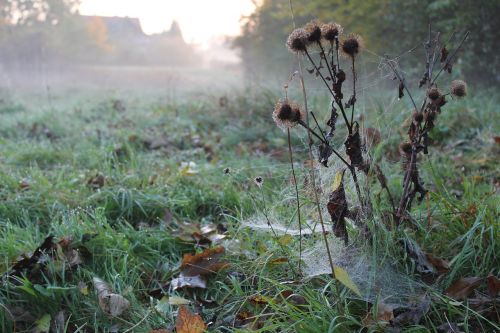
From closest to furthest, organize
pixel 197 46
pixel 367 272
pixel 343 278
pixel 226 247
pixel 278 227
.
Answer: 1. pixel 343 278
2. pixel 367 272
3. pixel 278 227
4. pixel 226 247
5. pixel 197 46

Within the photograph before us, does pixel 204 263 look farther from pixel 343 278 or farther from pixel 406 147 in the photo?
pixel 406 147

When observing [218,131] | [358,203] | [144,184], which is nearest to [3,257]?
[144,184]

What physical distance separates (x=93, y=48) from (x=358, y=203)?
3139 cm

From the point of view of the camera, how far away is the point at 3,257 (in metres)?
2.23

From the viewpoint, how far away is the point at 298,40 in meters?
1.56

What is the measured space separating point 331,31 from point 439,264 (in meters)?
0.97

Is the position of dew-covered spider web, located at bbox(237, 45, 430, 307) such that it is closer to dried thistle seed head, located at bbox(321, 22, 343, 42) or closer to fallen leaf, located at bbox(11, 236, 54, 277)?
dried thistle seed head, located at bbox(321, 22, 343, 42)

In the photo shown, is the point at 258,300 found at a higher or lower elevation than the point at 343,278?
lower

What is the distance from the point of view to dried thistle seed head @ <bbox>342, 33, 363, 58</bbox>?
164 cm

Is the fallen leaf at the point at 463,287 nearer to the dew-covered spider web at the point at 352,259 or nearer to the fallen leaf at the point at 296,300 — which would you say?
the dew-covered spider web at the point at 352,259

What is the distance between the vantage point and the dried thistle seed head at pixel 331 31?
1.60 m

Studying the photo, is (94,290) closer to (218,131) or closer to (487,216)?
(487,216)

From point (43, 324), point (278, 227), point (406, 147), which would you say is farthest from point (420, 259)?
point (43, 324)

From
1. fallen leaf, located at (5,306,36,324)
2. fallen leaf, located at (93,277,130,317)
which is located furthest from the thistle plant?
fallen leaf, located at (5,306,36,324)
